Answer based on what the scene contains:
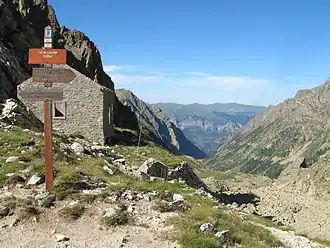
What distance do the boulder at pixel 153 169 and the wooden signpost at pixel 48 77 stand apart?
6839 millimetres

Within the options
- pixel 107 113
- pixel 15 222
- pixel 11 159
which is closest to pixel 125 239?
pixel 15 222

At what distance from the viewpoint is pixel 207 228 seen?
40.2 feet

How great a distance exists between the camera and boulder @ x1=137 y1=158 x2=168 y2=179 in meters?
21.2

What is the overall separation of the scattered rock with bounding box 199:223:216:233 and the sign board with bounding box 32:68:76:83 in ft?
21.7

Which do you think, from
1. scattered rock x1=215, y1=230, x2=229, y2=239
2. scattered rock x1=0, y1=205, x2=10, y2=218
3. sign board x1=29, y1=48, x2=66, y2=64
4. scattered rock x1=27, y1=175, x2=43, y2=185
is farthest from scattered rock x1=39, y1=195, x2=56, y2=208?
scattered rock x1=215, y1=230, x2=229, y2=239

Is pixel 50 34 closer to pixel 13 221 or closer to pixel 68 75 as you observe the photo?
pixel 68 75

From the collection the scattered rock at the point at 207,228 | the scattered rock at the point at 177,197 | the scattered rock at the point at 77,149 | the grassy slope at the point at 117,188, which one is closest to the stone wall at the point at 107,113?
the scattered rock at the point at 77,149

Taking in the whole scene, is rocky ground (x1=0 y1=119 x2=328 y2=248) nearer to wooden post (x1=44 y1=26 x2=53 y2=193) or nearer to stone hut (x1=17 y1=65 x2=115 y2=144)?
wooden post (x1=44 y1=26 x2=53 y2=193)

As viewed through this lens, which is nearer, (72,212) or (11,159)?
(72,212)

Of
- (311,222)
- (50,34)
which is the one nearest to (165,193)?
(50,34)

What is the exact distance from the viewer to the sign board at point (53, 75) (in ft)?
45.3

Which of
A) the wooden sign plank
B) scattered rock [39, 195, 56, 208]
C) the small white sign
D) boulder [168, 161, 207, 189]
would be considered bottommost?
boulder [168, 161, 207, 189]

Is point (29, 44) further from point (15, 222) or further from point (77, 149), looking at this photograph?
point (15, 222)

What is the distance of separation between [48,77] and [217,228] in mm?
7650
